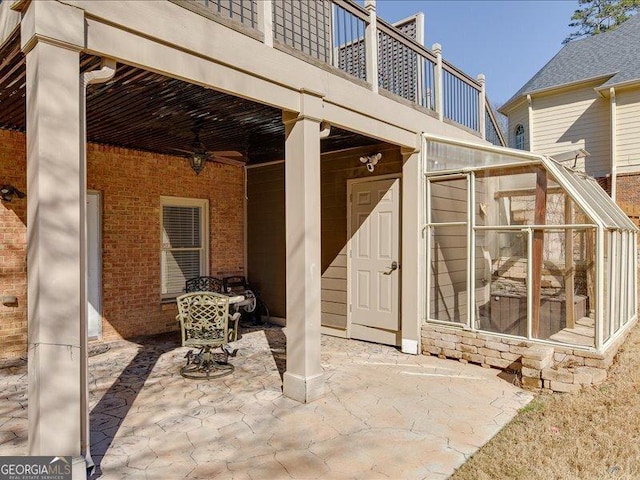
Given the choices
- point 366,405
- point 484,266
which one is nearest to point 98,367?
point 366,405

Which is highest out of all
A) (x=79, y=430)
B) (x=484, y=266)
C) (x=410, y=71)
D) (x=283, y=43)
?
(x=410, y=71)

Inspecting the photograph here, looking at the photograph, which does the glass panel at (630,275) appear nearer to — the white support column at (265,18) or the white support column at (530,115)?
the white support column at (265,18)

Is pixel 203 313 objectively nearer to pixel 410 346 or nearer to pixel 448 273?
pixel 410 346

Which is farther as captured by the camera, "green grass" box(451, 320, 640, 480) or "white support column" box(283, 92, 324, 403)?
"white support column" box(283, 92, 324, 403)

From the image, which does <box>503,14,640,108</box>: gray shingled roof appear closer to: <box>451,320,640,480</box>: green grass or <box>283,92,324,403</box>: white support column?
<box>451,320,640,480</box>: green grass

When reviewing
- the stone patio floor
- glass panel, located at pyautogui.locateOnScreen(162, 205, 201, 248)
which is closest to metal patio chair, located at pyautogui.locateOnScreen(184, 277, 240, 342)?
glass panel, located at pyautogui.locateOnScreen(162, 205, 201, 248)

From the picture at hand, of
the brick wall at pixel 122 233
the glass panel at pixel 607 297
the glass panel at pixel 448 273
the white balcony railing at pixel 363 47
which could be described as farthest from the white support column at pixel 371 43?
the brick wall at pixel 122 233

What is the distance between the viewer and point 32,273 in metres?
2.65

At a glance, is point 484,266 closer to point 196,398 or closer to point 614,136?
point 196,398

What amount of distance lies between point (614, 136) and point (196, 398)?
12119 mm

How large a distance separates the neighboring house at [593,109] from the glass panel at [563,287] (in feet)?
22.6

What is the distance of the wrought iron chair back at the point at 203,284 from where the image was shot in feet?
24.0

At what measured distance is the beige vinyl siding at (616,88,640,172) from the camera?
10977mm

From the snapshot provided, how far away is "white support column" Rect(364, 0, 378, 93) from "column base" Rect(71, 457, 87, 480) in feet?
15.6
